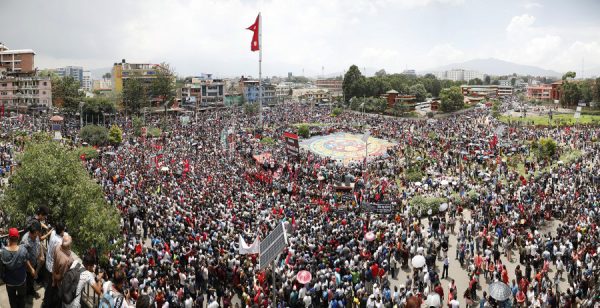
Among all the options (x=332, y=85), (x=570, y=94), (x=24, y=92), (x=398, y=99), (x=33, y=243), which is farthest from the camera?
(x=332, y=85)

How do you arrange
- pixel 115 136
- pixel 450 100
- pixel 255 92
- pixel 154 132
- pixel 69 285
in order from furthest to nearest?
1. pixel 255 92
2. pixel 450 100
3. pixel 154 132
4. pixel 115 136
5. pixel 69 285

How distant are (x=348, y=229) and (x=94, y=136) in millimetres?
31782

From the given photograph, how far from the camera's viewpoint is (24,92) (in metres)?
56.6

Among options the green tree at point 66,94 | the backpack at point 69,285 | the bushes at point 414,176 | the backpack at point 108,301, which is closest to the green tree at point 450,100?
the bushes at point 414,176

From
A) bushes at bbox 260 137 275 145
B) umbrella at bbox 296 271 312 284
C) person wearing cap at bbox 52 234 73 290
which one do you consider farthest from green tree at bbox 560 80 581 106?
person wearing cap at bbox 52 234 73 290

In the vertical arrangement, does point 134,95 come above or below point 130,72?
below

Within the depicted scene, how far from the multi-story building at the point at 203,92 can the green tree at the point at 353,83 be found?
24.5 m

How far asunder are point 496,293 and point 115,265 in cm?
1149

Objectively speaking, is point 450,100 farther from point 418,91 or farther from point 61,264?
point 61,264

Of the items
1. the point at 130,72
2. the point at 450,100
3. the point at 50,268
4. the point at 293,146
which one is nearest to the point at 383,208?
the point at 293,146

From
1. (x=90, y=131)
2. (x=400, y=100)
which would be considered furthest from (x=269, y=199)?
(x=400, y=100)

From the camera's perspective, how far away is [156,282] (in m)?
12.6

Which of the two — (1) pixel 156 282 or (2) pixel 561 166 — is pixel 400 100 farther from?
(1) pixel 156 282

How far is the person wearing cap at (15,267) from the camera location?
5.45m
